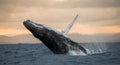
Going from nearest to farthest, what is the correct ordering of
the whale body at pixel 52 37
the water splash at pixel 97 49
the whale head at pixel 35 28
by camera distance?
the whale head at pixel 35 28, the whale body at pixel 52 37, the water splash at pixel 97 49

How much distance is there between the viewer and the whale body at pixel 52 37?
22.3m

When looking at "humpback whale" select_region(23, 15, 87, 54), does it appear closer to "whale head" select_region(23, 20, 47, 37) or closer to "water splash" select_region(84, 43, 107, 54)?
"whale head" select_region(23, 20, 47, 37)

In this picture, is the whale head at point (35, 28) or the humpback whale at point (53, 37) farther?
the humpback whale at point (53, 37)

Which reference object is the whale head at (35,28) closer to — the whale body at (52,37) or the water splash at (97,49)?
the whale body at (52,37)

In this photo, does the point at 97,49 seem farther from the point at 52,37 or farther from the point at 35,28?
the point at 35,28

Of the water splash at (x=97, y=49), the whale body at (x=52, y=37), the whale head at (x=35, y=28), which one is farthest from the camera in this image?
the water splash at (x=97, y=49)

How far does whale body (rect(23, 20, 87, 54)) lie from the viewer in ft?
73.3

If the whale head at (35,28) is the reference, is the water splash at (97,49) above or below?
below

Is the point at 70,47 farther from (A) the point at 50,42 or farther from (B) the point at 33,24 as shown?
(B) the point at 33,24

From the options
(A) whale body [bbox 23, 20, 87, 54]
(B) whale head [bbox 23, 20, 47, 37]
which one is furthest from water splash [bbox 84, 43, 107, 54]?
(B) whale head [bbox 23, 20, 47, 37]

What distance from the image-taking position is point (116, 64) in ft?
68.0

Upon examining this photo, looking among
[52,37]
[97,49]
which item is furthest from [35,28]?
[97,49]

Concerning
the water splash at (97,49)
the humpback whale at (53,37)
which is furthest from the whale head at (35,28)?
the water splash at (97,49)

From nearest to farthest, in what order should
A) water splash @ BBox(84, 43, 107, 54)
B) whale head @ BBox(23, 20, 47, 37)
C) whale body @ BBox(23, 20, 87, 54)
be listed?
whale head @ BBox(23, 20, 47, 37), whale body @ BBox(23, 20, 87, 54), water splash @ BBox(84, 43, 107, 54)
